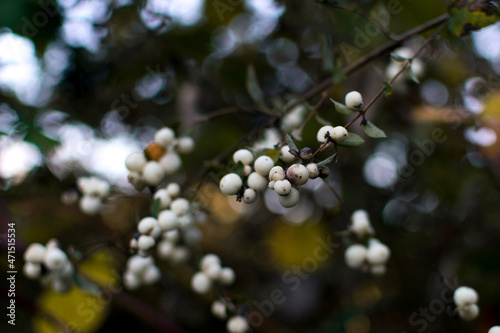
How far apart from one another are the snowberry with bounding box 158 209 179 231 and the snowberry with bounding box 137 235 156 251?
27mm

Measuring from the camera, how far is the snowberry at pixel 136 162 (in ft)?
2.25

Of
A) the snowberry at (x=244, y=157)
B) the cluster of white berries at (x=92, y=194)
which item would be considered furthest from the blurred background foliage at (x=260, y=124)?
the snowberry at (x=244, y=157)

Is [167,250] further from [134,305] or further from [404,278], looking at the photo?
[404,278]

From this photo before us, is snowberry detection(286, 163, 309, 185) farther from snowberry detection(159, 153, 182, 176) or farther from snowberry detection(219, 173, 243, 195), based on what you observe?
snowberry detection(159, 153, 182, 176)

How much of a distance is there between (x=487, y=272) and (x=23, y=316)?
1444 mm

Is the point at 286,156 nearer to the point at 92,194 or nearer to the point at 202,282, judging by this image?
the point at 202,282

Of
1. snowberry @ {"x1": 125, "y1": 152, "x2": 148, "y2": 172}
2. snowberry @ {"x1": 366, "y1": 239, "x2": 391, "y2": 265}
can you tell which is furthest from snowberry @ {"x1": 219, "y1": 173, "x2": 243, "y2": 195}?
snowberry @ {"x1": 366, "y1": 239, "x2": 391, "y2": 265}

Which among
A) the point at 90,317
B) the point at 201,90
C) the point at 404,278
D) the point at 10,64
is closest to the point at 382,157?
the point at 404,278

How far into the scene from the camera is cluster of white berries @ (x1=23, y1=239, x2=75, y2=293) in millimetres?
714

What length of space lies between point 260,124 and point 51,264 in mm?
587

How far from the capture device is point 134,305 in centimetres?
101

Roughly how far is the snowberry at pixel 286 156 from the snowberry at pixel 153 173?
25 centimetres

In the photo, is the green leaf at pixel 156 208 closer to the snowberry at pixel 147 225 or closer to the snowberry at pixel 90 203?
the snowberry at pixel 147 225

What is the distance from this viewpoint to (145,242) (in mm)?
616
